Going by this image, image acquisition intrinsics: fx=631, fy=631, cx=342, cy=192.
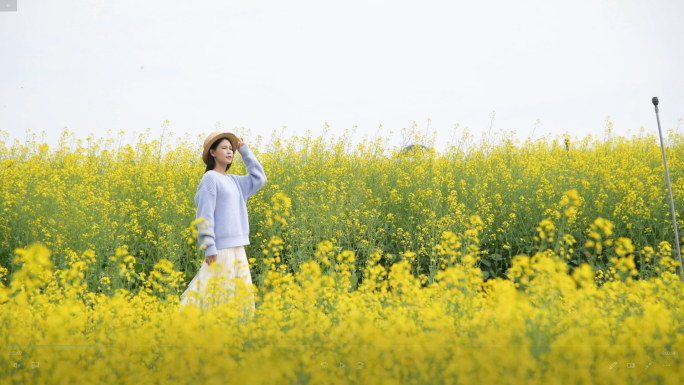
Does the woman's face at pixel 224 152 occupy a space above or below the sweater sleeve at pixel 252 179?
above

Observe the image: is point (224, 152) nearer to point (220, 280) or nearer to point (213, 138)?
point (213, 138)

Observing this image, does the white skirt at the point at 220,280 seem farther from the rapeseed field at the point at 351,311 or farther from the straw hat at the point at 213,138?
the straw hat at the point at 213,138

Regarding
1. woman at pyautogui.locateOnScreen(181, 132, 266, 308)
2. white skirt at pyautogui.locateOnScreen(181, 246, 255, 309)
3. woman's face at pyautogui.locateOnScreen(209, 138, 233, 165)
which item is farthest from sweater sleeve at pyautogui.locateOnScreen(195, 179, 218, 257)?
woman's face at pyautogui.locateOnScreen(209, 138, 233, 165)

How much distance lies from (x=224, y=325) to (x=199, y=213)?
3.95 ft

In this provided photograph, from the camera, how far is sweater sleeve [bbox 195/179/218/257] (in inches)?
146

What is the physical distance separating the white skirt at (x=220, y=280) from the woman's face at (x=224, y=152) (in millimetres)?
565

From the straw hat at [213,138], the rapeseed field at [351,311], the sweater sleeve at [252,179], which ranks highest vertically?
the straw hat at [213,138]

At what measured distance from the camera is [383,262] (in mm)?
6074

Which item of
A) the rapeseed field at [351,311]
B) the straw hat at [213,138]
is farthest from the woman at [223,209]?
the rapeseed field at [351,311]

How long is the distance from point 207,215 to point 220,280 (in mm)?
895

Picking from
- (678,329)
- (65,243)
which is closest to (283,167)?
(65,243)

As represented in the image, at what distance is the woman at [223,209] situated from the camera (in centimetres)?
374

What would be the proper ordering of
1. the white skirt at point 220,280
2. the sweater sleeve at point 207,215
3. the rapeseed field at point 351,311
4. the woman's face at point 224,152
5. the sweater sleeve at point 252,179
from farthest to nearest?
1. the sweater sleeve at point 252,179
2. the woman's face at point 224,152
3. the sweater sleeve at point 207,215
4. the white skirt at point 220,280
5. the rapeseed field at point 351,311

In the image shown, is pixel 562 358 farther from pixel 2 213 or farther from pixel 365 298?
pixel 2 213
